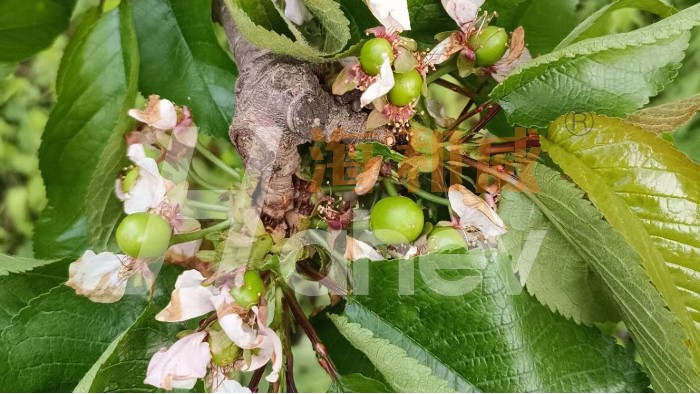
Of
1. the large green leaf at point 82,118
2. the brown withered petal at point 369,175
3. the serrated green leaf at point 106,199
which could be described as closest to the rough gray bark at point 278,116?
the brown withered petal at point 369,175

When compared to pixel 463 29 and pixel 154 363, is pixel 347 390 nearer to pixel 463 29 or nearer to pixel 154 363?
pixel 154 363

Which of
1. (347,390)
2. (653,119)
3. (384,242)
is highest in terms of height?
(653,119)

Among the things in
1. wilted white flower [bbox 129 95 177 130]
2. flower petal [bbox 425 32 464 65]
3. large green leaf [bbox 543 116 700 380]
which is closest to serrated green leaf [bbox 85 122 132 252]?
wilted white flower [bbox 129 95 177 130]

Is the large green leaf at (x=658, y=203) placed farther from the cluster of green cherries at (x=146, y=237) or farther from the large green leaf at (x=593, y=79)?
the cluster of green cherries at (x=146, y=237)

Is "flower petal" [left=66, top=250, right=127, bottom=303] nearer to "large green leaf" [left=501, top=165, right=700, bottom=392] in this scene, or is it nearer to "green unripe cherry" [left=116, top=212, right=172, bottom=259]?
"green unripe cherry" [left=116, top=212, right=172, bottom=259]

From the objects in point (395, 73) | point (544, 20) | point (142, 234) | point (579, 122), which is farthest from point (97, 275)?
point (544, 20)

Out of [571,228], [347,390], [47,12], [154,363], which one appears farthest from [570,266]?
[47,12]

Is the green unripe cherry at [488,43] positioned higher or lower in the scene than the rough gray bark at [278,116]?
higher

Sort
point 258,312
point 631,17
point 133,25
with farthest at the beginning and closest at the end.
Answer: point 631,17 → point 133,25 → point 258,312
